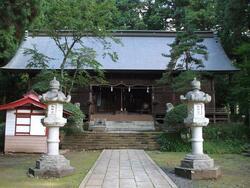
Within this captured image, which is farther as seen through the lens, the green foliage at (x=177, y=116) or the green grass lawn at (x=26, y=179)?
the green foliage at (x=177, y=116)

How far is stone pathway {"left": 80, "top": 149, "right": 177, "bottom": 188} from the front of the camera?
9.29m

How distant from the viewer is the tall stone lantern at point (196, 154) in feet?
35.0

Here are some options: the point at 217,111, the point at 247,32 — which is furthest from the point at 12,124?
the point at 247,32

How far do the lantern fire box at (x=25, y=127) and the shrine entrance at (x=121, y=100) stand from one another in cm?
1135

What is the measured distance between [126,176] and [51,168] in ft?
7.27

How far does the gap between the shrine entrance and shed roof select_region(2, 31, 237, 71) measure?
2455 millimetres

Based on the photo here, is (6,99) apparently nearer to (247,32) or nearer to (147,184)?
(247,32)

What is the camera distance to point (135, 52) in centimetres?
3117

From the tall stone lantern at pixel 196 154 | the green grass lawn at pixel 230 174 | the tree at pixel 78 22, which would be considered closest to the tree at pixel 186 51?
the tree at pixel 78 22

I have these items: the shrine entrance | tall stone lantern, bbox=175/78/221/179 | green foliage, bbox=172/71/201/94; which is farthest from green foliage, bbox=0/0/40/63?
the shrine entrance

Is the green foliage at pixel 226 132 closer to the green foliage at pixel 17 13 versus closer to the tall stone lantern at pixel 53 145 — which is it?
the tall stone lantern at pixel 53 145

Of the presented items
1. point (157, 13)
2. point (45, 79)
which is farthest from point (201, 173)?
point (157, 13)

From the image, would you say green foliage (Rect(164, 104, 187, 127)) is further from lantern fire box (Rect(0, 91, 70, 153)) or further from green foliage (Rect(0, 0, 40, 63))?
green foliage (Rect(0, 0, 40, 63))

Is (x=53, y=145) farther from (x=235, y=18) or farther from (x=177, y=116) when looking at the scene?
(x=235, y=18)
